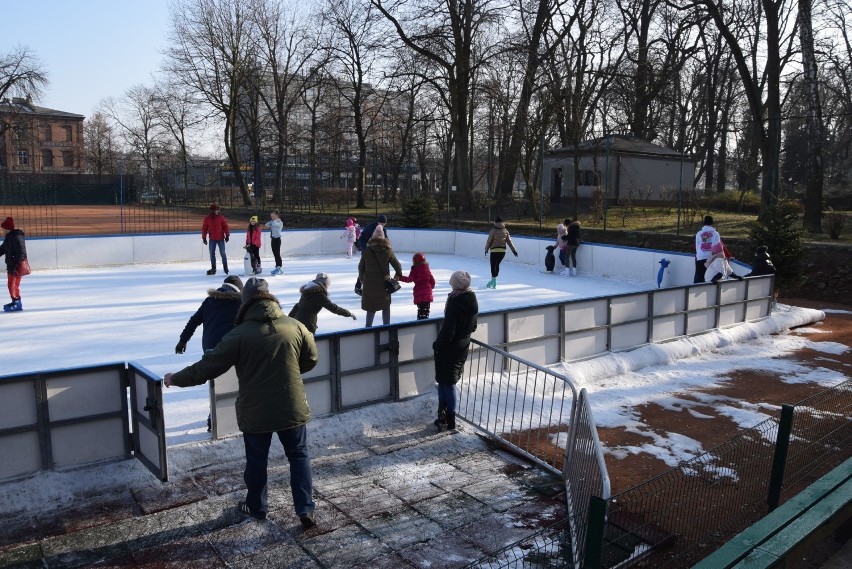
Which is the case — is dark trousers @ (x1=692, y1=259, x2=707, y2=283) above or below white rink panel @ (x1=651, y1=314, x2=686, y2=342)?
above

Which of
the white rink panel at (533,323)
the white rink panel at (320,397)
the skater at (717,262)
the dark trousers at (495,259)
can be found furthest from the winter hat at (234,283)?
the skater at (717,262)

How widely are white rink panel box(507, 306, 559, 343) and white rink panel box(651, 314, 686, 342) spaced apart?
2177 millimetres

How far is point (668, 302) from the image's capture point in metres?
10.7

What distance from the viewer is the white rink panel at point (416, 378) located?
7.49 metres

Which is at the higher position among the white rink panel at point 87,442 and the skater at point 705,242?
the skater at point 705,242

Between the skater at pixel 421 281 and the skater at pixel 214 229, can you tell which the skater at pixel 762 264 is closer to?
the skater at pixel 421 281

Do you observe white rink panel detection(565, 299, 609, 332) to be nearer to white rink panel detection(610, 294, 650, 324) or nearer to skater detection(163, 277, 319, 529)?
white rink panel detection(610, 294, 650, 324)

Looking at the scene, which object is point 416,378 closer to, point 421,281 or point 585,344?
point 421,281

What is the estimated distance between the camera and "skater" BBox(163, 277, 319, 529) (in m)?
4.60

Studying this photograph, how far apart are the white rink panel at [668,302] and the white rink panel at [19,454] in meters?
8.20

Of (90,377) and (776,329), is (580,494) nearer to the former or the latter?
(90,377)

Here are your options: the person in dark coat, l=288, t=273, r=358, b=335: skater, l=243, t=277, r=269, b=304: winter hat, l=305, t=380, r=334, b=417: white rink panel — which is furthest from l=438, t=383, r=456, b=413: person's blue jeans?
l=243, t=277, r=269, b=304: winter hat

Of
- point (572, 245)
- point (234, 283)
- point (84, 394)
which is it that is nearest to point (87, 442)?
point (84, 394)

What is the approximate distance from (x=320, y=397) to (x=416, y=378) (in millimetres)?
1211
